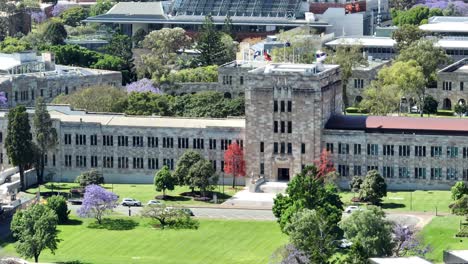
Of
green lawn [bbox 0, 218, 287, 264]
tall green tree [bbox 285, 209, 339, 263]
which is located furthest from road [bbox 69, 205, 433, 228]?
tall green tree [bbox 285, 209, 339, 263]

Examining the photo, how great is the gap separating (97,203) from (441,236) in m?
37.4

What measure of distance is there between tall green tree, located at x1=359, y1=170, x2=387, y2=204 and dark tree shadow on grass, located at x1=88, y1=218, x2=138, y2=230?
25470 mm

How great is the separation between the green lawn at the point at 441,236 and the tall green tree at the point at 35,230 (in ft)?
119

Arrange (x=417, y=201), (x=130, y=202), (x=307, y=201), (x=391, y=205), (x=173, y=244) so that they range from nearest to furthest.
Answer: (x=307, y=201) → (x=173, y=244) → (x=391, y=205) → (x=417, y=201) → (x=130, y=202)

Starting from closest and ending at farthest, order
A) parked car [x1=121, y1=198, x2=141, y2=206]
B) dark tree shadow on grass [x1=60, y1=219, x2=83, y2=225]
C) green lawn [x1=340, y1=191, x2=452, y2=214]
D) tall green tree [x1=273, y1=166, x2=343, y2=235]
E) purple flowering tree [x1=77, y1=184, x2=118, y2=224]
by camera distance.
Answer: tall green tree [x1=273, y1=166, x2=343, y2=235] → purple flowering tree [x1=77, y1=184, x2=118, y2=224] → dark tree shadow on grass [x1=60, y1=219, x2=83, y2=225] → green lawn [x1=340, y1=191, x2=452, y2=214] → parked car [x1=121, y1=198, x2=141, y2=206]

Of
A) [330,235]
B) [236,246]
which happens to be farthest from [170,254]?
[330,235]

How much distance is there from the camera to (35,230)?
567 ft

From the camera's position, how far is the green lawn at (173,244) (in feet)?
563

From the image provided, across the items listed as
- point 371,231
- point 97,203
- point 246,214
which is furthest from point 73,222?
point 371,231

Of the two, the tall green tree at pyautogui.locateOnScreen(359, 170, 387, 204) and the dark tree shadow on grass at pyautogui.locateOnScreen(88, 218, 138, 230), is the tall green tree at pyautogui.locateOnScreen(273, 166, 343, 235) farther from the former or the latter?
the dark tree shadow on grass at pyautogui.locateOnScreen(88, 218, 138, 230)

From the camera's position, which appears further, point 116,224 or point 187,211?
point 187,211

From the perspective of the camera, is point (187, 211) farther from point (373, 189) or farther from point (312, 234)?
point (312, 234)

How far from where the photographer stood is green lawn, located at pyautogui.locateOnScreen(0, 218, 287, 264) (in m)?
172

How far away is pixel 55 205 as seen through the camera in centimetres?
18712
